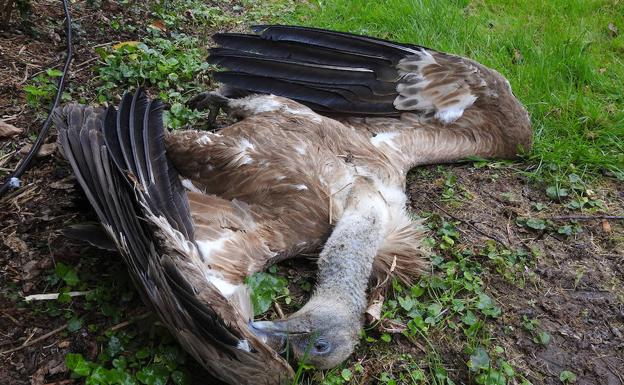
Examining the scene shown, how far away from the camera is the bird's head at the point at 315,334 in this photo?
2.32 meters

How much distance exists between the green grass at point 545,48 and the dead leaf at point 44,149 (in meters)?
2.65

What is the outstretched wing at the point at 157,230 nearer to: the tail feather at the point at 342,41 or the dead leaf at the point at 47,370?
the dead leaf at the point at 47,370

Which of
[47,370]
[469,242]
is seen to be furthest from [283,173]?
[47,370]

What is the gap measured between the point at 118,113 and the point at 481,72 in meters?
2.23

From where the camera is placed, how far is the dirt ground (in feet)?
7.78

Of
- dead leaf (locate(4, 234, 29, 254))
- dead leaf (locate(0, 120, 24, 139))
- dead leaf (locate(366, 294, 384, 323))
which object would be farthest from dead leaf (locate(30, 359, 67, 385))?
dead leaf (locate(0, 120, 24, 139))

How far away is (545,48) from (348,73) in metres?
2.14

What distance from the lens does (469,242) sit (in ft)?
10.4

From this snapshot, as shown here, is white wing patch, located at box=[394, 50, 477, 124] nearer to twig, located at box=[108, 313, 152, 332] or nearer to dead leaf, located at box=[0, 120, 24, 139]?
twig, located at box=[108, 313, 152, 332]

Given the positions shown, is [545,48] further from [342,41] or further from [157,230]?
[157,230]

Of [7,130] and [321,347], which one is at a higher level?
[7,130]

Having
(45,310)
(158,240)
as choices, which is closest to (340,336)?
(158,240)

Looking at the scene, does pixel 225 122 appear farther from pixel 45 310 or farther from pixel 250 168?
pixel 45 310

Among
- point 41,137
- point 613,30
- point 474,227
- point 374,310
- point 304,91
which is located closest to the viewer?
point 374,310
